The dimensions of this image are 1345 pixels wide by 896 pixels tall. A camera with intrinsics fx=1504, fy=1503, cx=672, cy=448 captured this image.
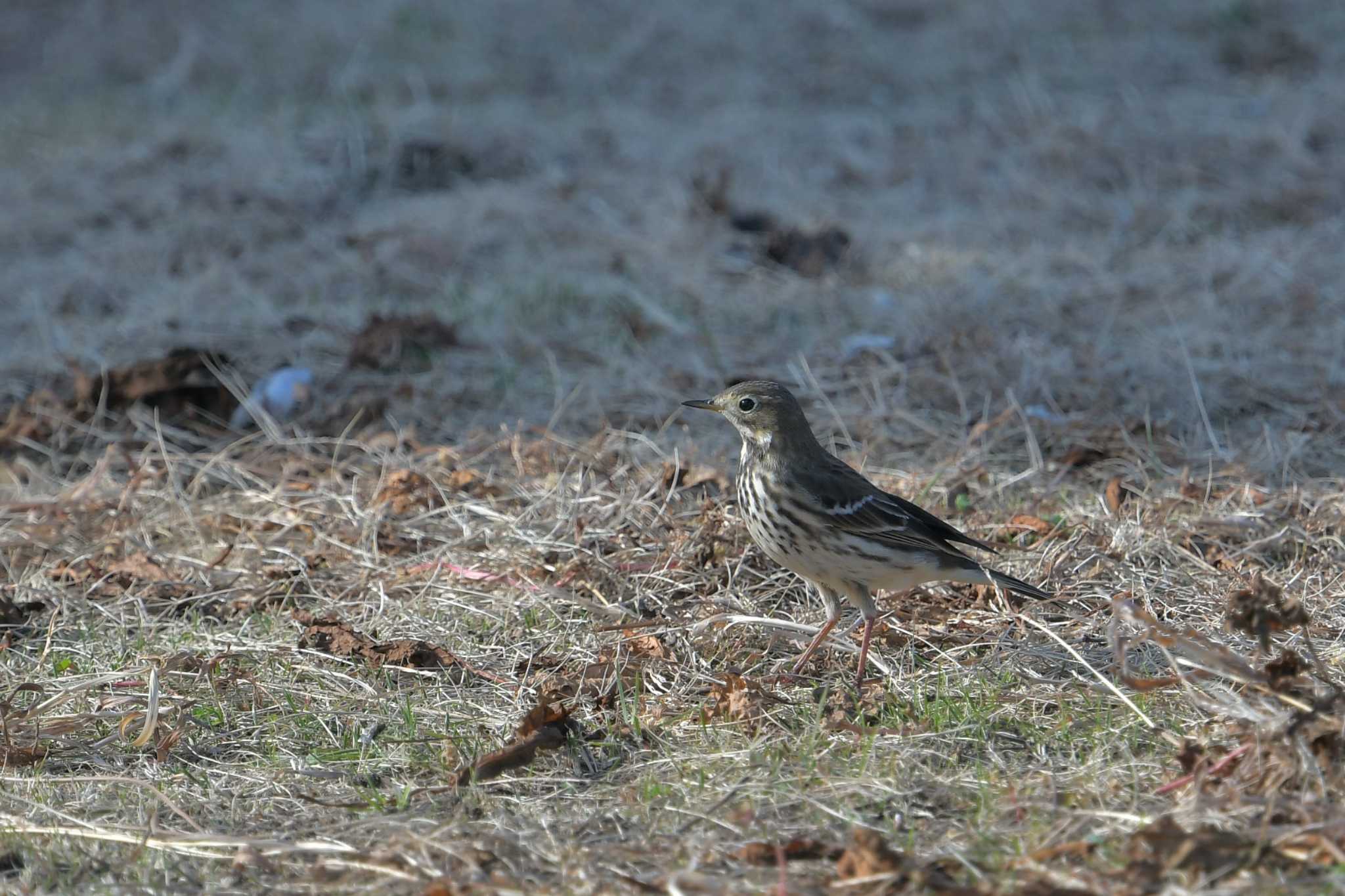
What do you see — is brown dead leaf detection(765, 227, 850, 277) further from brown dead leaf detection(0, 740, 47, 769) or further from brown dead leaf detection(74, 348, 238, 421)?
brown dead leaf detection(0, 740, 47, 769)

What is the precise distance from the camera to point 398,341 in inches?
312

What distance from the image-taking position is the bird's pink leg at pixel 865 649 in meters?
4.61

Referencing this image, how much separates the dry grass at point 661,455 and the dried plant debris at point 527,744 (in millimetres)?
17

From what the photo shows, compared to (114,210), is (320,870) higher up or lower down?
higher up

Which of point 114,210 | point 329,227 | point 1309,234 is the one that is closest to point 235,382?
point 329,227

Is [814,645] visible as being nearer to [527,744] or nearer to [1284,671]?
[527,744]

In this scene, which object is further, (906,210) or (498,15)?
(498,15)

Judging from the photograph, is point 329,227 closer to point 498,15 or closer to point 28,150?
point 28,150

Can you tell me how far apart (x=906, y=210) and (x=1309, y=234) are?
2.55 m

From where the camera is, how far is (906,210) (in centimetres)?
1023

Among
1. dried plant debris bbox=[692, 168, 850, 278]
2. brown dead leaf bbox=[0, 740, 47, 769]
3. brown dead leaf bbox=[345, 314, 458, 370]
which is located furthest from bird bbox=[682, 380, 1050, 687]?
dried plant debris bbox=[692, 168, 850, 278]

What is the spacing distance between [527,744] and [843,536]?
1267mm

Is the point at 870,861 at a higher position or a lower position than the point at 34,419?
higher

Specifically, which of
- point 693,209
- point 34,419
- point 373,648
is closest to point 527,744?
point 373,648
